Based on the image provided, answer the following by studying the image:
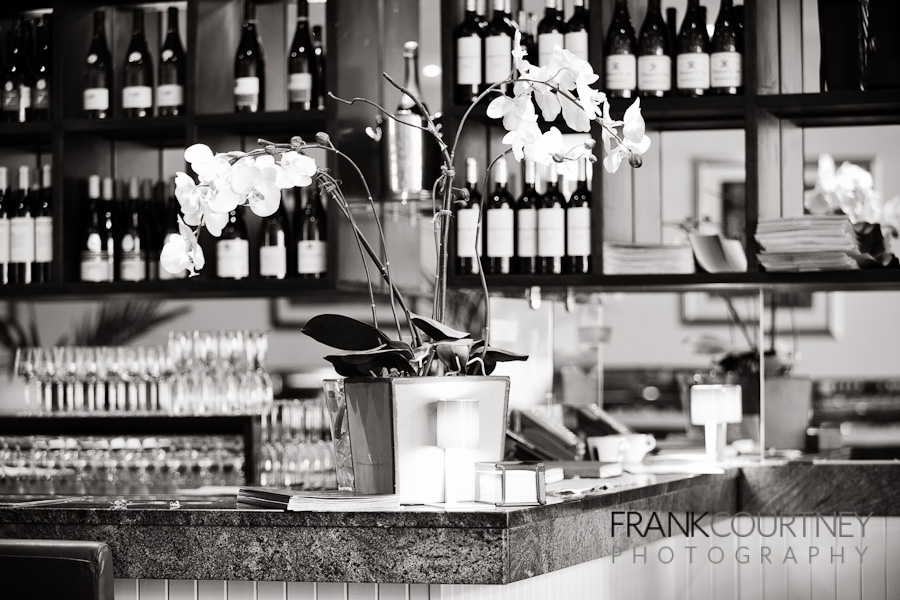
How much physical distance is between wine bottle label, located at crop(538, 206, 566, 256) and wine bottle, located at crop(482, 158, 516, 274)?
82mm

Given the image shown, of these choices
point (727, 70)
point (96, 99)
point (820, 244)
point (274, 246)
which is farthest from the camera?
point (96, 99)

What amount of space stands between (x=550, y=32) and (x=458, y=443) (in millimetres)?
1740

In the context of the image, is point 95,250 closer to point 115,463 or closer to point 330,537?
point 115,463

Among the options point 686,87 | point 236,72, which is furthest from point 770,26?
point 236,72

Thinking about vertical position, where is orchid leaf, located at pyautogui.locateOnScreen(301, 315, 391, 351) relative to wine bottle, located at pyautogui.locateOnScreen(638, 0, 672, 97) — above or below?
below

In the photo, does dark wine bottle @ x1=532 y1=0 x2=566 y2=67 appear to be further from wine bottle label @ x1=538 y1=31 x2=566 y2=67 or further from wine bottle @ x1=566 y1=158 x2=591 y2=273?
wine bottle @ x1=566 y1=158 x2=591 y2=273

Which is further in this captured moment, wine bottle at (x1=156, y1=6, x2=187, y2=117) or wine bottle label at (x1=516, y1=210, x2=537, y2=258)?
wine bottle at (x1=156, y1=6, x2=187, y2=117)

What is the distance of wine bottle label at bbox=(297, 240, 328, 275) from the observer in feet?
12.1

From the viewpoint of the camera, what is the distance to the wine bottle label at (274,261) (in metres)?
3.73

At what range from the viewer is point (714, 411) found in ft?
11.7

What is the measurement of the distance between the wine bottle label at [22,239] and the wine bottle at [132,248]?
27 cm

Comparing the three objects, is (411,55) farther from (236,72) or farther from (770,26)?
(770,26)

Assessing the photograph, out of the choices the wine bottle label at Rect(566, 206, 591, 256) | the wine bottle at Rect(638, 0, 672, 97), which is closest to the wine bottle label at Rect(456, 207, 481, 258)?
the wine bottle label at Rect(566, 206, 591, 256)

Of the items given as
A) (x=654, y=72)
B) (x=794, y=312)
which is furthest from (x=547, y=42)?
(x=794, y=312)
